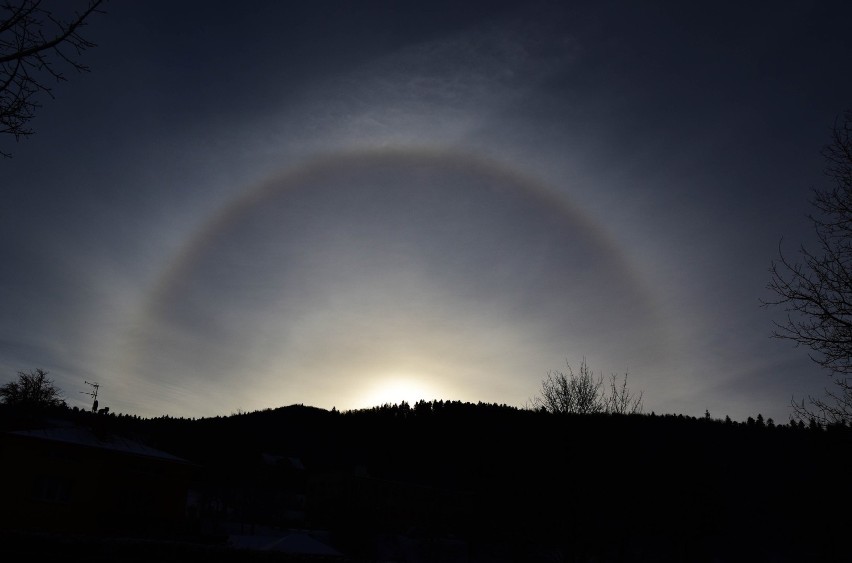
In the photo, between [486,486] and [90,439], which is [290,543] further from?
[486,486]

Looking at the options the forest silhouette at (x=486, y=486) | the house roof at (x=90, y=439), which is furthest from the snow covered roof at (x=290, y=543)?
the house roof at (x=90, y=439)

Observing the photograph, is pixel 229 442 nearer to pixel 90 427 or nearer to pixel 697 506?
pixel 90 427

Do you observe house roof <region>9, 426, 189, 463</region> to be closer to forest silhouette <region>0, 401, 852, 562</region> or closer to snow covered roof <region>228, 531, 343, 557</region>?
forest silhouette <region>0, 401, 852, 562</region>

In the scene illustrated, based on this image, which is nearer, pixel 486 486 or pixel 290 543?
pixel 290 543

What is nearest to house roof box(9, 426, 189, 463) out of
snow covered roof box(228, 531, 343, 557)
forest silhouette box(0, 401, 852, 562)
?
forest silhouette box(0, 401, 852, 562)

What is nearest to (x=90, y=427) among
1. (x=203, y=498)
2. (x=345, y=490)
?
(x=203, y=498)

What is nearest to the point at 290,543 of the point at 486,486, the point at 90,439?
the point at 90,439
